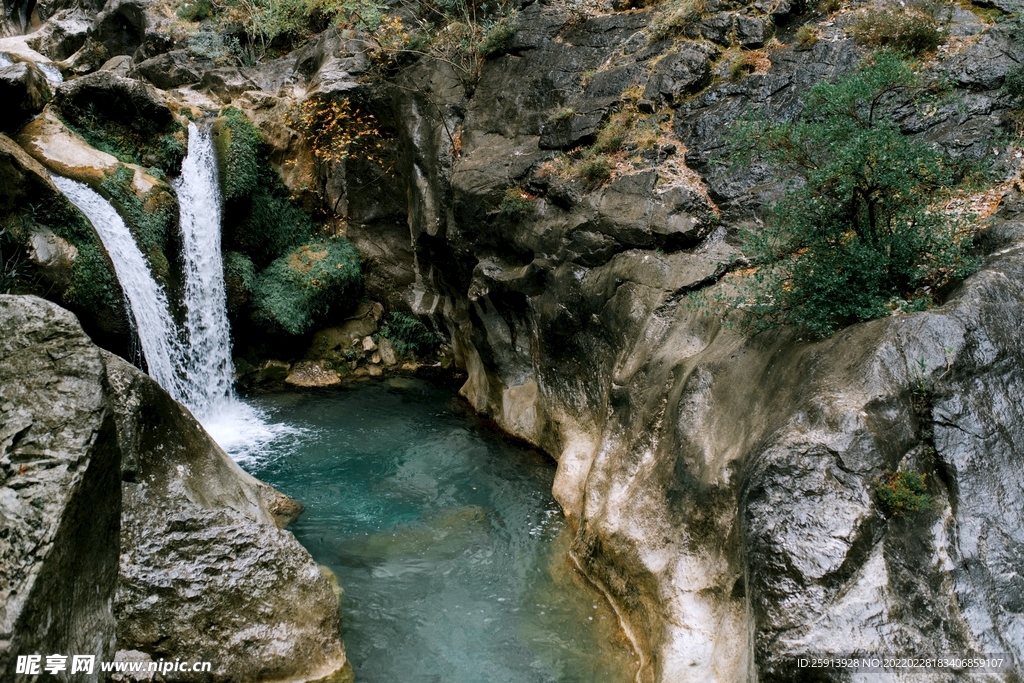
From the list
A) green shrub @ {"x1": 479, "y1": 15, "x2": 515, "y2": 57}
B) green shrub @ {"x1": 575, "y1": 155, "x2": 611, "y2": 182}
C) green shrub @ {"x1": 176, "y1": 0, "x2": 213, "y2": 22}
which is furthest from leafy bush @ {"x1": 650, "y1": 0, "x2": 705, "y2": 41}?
green shrub @ {"x1": 176, "y1": 0, "x2": 213, "y2": 22}

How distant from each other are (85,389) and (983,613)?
592 cm

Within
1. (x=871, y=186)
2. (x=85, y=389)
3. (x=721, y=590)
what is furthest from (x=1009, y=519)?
(x=85, y=389)

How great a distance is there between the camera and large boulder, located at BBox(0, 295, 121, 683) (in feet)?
10.4

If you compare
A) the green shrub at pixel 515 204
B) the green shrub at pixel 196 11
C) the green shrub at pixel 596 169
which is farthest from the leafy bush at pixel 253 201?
the green shrub at pixel 596 169

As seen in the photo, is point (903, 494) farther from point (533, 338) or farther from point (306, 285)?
point (306, 285)

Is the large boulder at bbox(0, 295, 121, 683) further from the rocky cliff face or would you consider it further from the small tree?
the small tree

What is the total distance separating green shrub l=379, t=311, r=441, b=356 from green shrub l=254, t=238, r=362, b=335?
3.73 ft

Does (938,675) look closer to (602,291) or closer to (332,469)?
(602,291)

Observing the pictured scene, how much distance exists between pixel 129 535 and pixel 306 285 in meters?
9.61

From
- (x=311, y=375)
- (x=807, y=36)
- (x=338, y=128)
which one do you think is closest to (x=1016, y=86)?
(x=807, y=36)

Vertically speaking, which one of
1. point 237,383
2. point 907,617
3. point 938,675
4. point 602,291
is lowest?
point 938,675

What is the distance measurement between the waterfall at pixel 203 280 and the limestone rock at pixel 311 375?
1.53 meters

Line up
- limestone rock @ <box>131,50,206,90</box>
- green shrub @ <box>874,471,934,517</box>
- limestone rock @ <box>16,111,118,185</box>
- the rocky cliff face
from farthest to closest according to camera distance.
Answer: limestone rock @ <box>131,50,206,90</box>, limestone rock @ <box>16,111,118,185</box>, green shrub @ <box>874,471,934,517</box>, the rocky cliff face

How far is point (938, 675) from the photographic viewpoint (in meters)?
4.29
